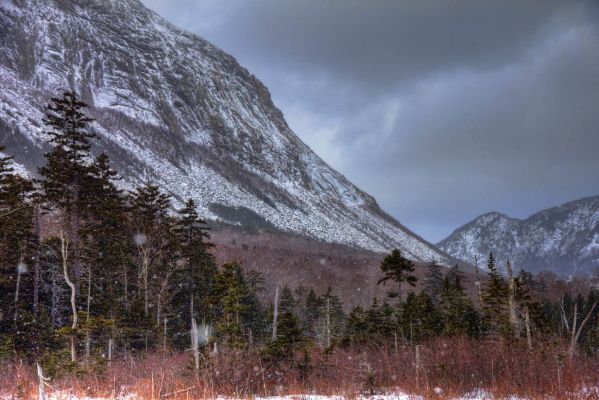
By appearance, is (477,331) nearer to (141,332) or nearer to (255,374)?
(141,332)

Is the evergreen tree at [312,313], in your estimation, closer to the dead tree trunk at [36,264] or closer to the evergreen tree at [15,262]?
the dead tree trunk at [36,264]

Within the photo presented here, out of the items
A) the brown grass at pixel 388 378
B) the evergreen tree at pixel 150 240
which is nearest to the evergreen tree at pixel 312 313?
the evergreen tree at pixel 150 240

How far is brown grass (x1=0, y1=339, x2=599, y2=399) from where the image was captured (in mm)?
10000

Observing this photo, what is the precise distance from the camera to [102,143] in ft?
637

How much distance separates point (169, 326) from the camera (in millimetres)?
34938

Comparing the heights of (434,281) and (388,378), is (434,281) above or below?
above

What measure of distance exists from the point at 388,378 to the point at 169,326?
2564 cm

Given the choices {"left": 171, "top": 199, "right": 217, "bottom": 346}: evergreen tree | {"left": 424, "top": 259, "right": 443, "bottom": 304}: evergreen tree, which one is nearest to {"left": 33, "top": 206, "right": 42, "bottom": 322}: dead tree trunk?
{"left": 171, "top": 199, "right": 217, "bottom": 346}: evergreen tree

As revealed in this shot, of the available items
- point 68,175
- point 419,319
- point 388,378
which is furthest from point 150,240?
point 388,378

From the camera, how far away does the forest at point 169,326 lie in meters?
11.4

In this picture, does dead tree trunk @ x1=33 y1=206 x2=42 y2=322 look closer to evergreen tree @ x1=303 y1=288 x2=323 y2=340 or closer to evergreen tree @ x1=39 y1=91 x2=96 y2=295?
evergreen tree @ x1=39 y1=91 x2=96 y2=295

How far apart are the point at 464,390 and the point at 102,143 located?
202434mm

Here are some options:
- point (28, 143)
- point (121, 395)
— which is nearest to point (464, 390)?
point (121, 395)

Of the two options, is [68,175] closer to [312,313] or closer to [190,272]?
[190,272]
